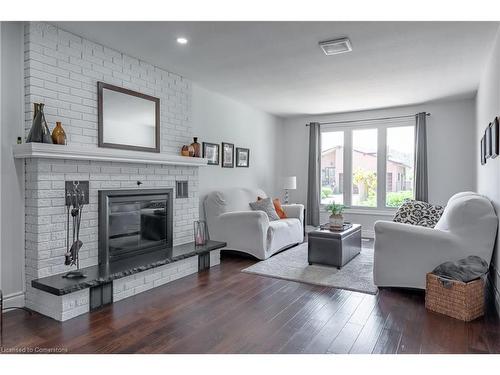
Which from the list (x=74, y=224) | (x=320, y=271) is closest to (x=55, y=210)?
(x=74, y=224)

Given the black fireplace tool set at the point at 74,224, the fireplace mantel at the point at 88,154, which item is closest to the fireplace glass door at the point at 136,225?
the black fireplace tool set at the point at 74,224

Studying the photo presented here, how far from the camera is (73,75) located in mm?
3053

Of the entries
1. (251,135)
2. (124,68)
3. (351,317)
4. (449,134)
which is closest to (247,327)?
(351,317)

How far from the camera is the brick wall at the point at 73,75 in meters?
2.75

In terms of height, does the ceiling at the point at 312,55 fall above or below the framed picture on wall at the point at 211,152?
above

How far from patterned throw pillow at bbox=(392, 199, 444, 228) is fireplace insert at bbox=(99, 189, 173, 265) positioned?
297 centimetres

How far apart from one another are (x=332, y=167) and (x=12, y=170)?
542cm

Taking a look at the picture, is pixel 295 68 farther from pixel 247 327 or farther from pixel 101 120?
pixel 247 327

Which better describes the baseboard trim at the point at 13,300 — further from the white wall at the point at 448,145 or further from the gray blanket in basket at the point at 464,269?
the white wall at the point at 448,145

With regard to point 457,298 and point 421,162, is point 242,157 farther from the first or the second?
point 457,298

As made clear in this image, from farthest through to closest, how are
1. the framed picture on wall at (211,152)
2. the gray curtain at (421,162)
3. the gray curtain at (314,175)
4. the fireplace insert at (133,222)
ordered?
1. the gray curtain at (314,175)
2. the gray curtain at (421,162)
3. the framed picture on wall at (211,152)
4. the fireplace insert at (133,222)

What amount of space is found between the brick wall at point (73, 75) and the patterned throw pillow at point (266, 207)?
2222 millimetres

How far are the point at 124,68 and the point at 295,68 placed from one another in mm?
1910
